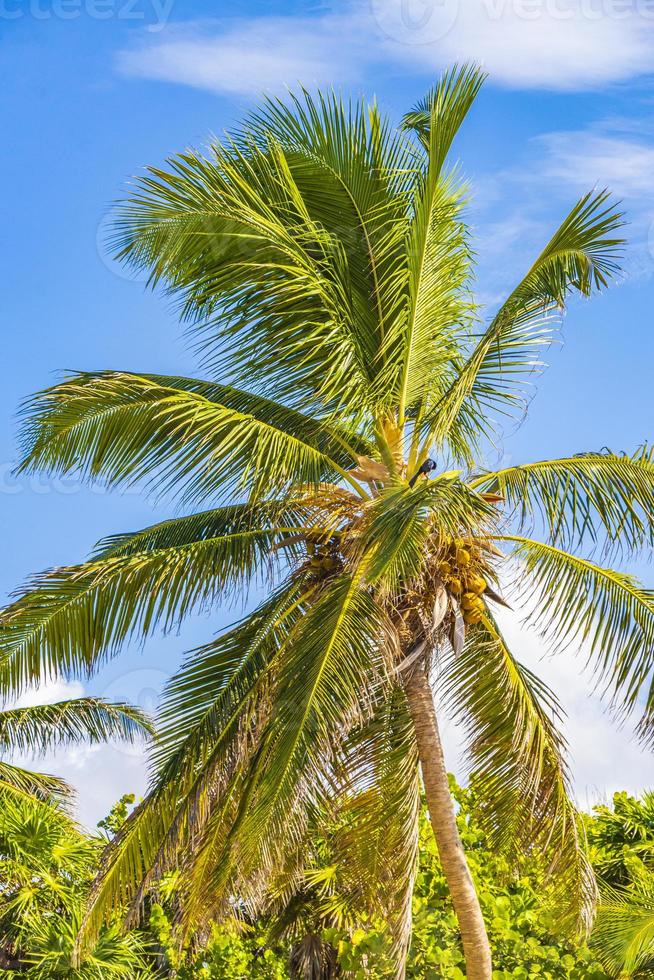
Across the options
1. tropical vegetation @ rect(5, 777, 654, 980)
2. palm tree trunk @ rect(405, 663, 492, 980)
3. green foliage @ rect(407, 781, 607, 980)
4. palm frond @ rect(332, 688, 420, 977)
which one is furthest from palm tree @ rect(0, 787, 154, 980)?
palm tree trunk @ rect(405, 663, 492, 980)

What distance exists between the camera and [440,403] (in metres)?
11.1

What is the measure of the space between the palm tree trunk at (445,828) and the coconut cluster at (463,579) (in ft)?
2.92

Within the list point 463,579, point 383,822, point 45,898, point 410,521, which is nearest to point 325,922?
point 45,898

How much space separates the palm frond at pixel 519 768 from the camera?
10664mm

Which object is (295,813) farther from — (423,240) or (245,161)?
(245,161)

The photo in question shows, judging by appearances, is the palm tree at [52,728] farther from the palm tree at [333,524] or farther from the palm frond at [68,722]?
the palm tree at [333,524]

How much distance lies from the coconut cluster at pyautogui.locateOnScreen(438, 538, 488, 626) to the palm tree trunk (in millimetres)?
891

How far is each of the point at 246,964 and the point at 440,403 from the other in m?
10.6

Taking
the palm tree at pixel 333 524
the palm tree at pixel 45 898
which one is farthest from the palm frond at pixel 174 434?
the palm tree at pixel 45 898

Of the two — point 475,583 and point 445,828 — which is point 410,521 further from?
→ point 445,828

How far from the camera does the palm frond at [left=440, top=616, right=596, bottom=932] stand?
35.0 feet

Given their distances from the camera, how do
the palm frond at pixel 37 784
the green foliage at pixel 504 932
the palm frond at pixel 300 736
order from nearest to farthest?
the palm frond at pixel 300 736
the green foliage at pixel 504 932
the palm frond at pixel 37 784

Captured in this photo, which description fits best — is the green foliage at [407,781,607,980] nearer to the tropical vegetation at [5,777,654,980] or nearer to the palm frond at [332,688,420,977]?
the tropical vegetation at [5,777,654,980]

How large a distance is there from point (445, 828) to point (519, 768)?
877mm
